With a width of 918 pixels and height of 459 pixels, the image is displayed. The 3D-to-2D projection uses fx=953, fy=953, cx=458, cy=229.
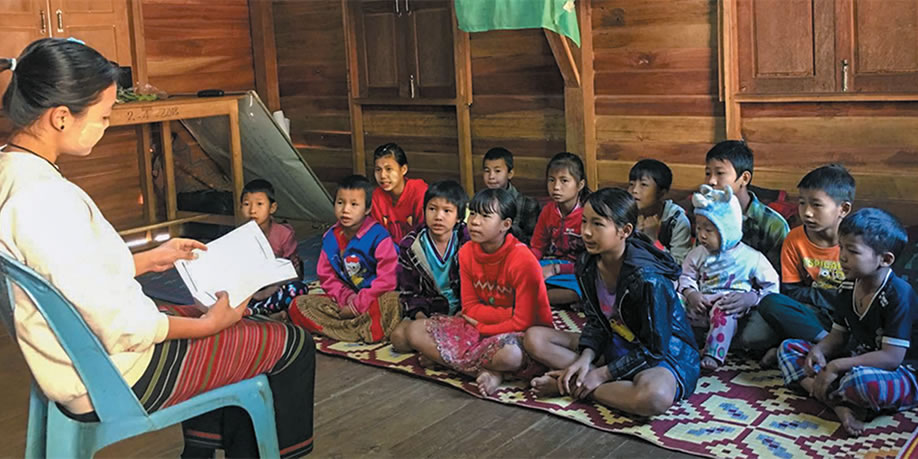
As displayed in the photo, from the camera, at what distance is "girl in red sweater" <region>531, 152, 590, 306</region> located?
13.0 ft

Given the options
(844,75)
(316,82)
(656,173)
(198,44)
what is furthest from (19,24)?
(844,75)

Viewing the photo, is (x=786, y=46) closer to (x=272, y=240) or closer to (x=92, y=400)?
(x=272, y=240)

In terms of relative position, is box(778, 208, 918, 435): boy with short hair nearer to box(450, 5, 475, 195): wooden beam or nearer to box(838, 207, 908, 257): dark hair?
box(838, 207, 908, 257): dark hair

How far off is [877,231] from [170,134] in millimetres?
4511

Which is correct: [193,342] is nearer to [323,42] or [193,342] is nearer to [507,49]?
[507,49]

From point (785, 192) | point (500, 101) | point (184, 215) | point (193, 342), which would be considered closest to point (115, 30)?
point (184, 215)

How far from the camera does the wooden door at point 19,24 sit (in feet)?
16.5

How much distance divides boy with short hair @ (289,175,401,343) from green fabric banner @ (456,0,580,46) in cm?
116

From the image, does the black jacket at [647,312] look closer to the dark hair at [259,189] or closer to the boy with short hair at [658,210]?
the boy with short hair at [658,210]

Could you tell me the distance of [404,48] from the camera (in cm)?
564

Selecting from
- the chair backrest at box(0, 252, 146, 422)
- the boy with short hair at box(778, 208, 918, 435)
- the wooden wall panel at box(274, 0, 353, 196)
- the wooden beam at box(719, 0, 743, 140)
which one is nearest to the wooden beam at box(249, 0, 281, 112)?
the wooden wall panel at box(274, 0, 353, 196)

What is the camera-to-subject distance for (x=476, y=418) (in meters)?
2.81

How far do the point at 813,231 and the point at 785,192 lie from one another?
953 millimetres

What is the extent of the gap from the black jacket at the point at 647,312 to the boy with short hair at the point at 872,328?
383 mm
